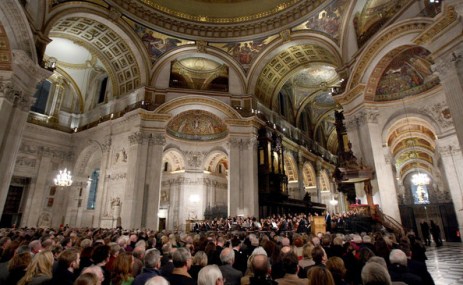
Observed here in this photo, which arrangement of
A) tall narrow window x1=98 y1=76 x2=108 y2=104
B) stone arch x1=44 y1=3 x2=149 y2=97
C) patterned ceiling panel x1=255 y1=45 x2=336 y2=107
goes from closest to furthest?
stone arch x1=44 y1=3 x2=149 y2=97, patterned ceiling panel x1=255 y1=45 x2=336 y2=107, tall narrow window x1=98 y1=76 x2=108 y2=104

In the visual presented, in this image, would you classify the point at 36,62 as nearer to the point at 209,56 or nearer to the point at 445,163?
the point at 209,56

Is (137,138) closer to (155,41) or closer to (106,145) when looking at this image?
(106,145)

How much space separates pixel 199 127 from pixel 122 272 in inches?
754

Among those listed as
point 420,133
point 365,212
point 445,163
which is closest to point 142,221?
point 365,212

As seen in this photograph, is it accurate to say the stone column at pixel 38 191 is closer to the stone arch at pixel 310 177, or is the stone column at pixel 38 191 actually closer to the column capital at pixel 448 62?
the stone arch at pixel 310 177

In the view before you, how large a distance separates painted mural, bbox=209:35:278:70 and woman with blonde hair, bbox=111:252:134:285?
18621 millimetres

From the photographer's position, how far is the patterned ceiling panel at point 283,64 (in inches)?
767

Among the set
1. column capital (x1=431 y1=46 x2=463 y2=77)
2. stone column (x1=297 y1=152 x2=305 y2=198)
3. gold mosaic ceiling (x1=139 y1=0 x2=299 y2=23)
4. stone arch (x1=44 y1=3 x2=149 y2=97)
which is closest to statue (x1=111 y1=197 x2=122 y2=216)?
stone arch (x1=44 y1=3 x2=149 y2=97)

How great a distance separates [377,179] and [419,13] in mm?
7466

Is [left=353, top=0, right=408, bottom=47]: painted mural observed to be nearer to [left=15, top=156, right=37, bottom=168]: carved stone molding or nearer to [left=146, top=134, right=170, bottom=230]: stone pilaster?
[left=146, top=134, right=170, bottom=230]: stone pilaster

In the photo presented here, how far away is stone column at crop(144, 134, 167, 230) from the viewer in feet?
52.7

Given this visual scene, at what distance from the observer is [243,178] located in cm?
1766

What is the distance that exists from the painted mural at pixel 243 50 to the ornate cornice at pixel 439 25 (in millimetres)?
11285

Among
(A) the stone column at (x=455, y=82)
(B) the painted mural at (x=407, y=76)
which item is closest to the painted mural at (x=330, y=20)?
(B) the painted mural at (x=407, y=76)
